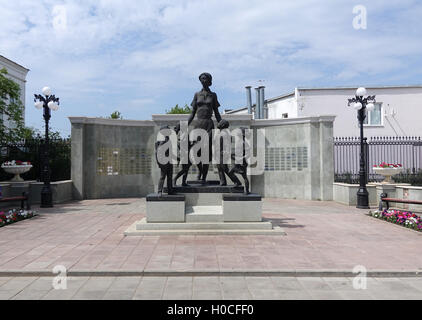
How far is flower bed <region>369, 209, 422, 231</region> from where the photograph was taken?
30.4ft

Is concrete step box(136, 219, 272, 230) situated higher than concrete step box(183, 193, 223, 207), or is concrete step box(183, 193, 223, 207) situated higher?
concrete step box(183, 193, 223, 207)

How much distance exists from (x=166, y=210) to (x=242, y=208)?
6.24ft

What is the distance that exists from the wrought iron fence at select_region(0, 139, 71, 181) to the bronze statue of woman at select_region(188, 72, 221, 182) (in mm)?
9737

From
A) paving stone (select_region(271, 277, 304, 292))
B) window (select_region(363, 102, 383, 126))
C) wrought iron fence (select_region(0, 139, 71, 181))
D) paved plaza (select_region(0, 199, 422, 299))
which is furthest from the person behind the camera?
window (select_region(363, 102, 383, 126))

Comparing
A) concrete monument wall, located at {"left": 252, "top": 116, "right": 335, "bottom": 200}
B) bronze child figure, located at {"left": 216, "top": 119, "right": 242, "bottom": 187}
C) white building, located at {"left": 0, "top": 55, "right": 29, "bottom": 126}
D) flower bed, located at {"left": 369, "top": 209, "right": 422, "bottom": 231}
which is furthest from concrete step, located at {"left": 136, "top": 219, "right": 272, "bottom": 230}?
white building, located at {"left": 0, "top": 55, "right": 29, "bottom": 126}

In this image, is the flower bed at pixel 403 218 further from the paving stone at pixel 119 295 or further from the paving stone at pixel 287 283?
the paving stone at pixel 119 295

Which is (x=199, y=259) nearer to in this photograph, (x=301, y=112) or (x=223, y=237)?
(x=223, y=237)

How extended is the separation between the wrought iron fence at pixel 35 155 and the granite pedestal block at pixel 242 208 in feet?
37.5

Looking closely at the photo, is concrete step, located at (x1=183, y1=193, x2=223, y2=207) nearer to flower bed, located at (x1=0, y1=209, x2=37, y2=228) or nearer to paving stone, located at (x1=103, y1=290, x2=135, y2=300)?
paving stone, located at (x1=103, y1=290, x2=135, y2=300)

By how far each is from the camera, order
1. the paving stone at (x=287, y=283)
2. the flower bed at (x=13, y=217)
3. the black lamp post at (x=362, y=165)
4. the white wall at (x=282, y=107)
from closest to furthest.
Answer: the paving stone at (x=287, y=283) → the flower bed at (x=13, y=217) → the black lamp post at (x=362, y=165) → the white wall at (x=282, y=107)

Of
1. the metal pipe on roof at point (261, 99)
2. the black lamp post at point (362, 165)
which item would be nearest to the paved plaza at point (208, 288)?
the black lamp post at point (362, 165)

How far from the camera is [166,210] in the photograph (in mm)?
8719

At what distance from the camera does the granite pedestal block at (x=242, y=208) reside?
8758 millimetres

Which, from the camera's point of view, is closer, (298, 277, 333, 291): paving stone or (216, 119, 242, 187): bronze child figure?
(298, 277, 333, 291): paving stone
